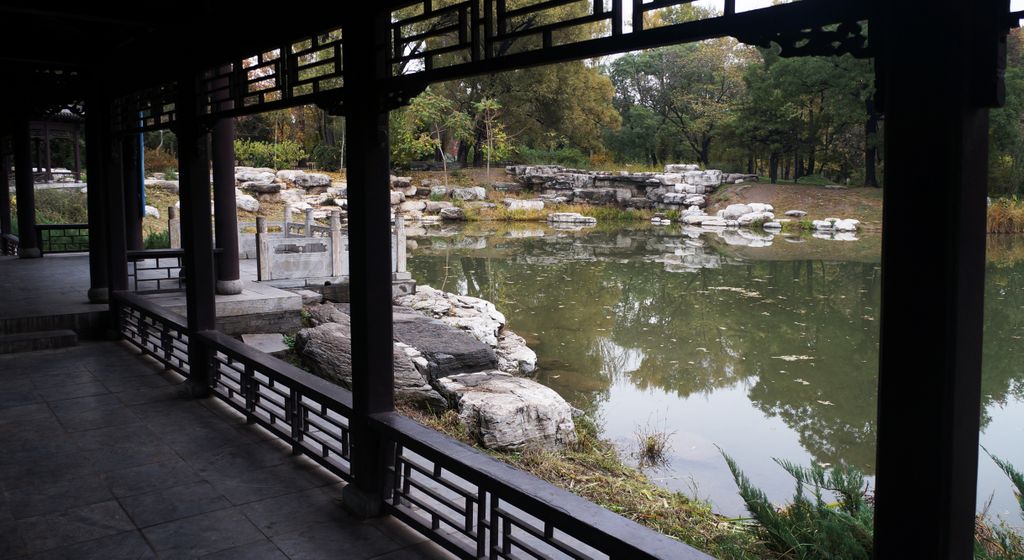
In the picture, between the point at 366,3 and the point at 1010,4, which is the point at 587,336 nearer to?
the point at 366,3

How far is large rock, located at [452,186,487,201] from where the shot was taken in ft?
92.1

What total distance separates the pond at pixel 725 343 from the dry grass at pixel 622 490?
31 centimetres

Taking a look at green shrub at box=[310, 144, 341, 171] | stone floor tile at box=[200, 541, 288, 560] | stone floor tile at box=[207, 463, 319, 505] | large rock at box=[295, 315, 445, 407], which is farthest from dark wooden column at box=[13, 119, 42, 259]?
green shrub at box=[310, 144, 341, 171]

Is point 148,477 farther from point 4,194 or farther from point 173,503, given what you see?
point 4,194

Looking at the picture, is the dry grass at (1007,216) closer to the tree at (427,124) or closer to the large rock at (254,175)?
the tree at (427,124)

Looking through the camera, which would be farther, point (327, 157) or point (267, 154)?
point (327, 157)

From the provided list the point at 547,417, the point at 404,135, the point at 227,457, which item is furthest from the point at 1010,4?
the point at 404,135

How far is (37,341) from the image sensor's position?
22.2ft

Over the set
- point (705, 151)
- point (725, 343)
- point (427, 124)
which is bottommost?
point (725, 343)

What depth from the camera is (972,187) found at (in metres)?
1.56

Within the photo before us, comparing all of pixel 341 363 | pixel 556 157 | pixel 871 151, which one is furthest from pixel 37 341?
pixel 556 157

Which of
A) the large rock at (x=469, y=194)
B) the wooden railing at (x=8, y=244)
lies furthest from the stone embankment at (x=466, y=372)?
the large rock at (x=469, y=194)

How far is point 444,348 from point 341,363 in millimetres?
1058

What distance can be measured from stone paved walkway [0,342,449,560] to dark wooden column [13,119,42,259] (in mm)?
6760
